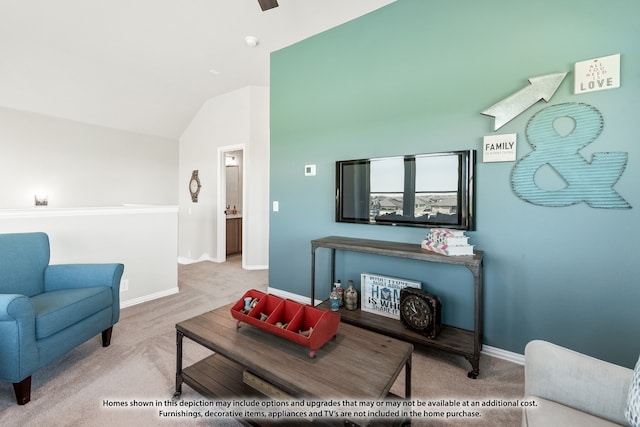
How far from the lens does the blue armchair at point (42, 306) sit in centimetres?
156

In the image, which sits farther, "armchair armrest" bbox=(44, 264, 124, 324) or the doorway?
the doorway

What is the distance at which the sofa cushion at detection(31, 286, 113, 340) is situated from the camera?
1.72m

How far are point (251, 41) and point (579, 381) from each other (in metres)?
3.87

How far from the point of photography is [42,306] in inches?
72.4

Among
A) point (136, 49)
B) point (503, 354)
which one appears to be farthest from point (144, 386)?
point (136, 49)

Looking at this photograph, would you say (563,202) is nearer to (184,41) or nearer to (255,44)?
(255,44)

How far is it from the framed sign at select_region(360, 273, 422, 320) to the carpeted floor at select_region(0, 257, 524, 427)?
395 mm

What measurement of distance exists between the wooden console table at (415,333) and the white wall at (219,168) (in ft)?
7.92

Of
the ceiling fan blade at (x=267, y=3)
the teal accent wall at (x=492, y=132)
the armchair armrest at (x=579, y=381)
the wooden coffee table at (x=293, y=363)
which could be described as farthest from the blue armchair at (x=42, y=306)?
the armchair armrest at (x=579, y=381)

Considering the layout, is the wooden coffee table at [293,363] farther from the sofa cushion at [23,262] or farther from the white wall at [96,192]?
the white wall at [96,192]

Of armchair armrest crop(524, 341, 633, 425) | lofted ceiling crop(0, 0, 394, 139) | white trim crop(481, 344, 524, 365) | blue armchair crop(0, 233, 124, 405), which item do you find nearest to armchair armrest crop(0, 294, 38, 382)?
blue armchair crop(0, 233, 124, 405)

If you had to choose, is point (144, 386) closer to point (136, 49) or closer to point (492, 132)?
point (492, 132)

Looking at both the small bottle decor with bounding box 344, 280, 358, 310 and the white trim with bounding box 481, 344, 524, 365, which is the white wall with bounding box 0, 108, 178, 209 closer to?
the small bottle decor with bounding box 344, 280, 358, 310

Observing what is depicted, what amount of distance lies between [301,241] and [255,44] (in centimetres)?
241
